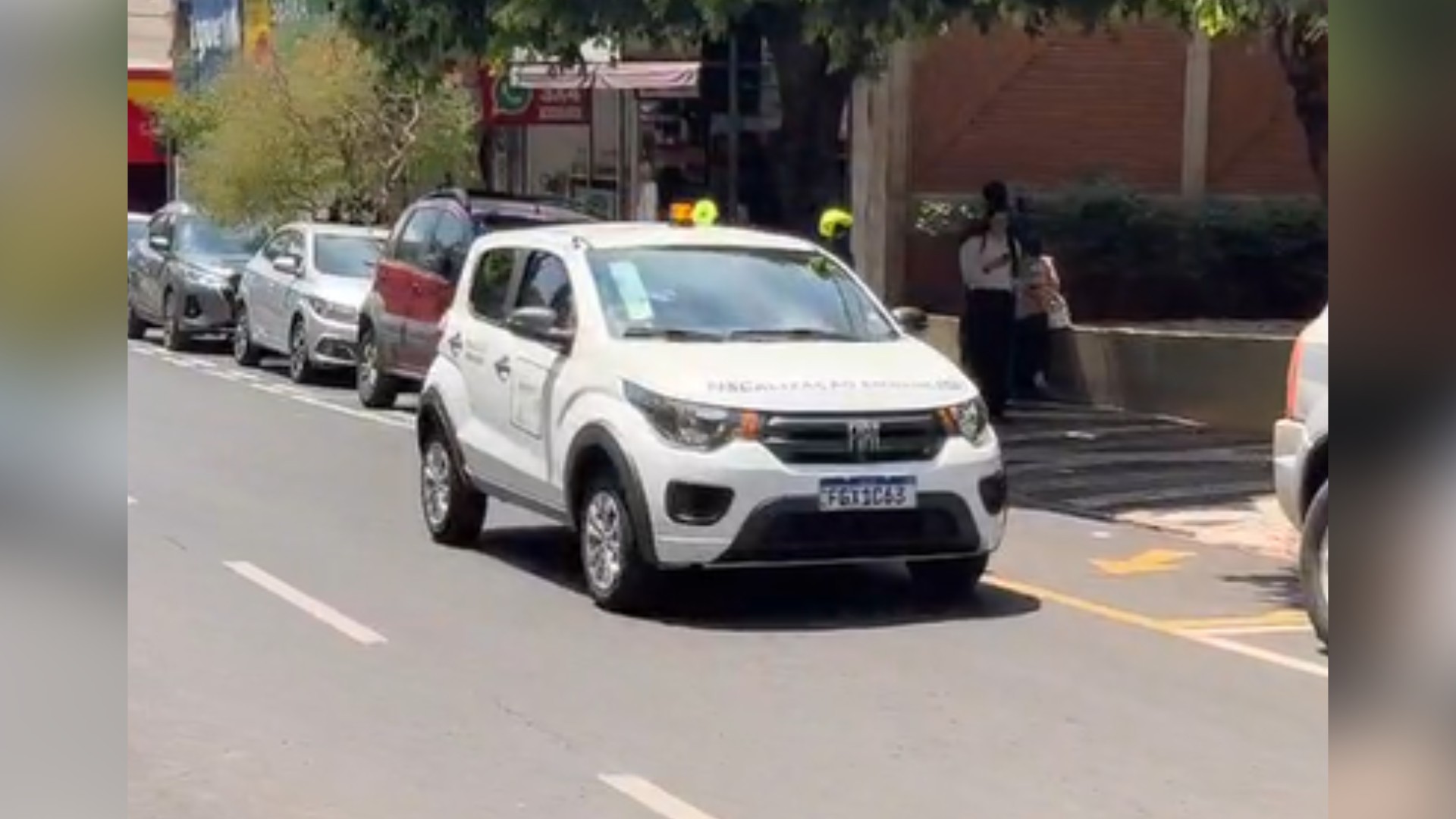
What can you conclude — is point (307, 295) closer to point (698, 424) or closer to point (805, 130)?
point (805, 130)

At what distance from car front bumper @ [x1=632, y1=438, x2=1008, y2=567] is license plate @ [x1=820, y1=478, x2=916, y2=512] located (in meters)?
0.02

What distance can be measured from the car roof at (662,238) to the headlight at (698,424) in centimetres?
144

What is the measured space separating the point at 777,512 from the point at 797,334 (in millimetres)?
1210

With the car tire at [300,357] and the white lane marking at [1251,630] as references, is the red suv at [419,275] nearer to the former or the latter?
the car tire at [300,357]

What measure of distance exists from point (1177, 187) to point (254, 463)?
15.0 m

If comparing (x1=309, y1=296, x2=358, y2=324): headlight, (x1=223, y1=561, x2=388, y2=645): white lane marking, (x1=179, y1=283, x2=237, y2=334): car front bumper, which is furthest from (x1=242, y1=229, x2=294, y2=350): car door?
(x1=223, y1=561, x2=388, y2=645): white lane marking

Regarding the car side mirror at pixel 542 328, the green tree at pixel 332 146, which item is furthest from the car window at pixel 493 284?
the green tree at pixel 332 146

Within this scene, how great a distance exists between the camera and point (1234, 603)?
1031 centimetres

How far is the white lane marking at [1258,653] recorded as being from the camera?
8.80 metres

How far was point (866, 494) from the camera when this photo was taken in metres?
9.34

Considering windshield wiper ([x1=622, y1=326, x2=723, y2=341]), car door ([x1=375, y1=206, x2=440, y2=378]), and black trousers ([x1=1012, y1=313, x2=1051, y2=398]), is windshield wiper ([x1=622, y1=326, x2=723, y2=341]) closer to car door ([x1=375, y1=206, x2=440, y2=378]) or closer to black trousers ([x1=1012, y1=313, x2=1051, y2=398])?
car door ([x1=375, y1=206, x2=440, y2=378])
